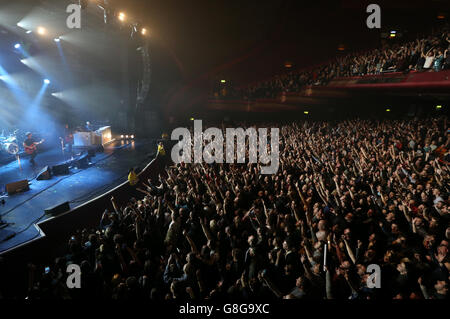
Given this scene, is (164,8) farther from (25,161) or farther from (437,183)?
(437,183)

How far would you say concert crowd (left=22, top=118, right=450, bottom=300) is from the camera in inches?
98.9

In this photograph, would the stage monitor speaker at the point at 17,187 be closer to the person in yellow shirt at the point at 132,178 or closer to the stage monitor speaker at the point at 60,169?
the stage monitor speaker at the point at 60,169

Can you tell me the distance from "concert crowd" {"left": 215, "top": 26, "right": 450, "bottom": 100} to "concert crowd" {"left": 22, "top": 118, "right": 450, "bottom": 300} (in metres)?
4.18

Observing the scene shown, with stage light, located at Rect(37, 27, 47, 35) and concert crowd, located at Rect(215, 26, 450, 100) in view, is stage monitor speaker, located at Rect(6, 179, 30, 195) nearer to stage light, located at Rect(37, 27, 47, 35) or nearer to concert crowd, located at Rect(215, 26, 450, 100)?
stage light, located at Rect(37, 27, 47, 35)

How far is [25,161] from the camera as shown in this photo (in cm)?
1078

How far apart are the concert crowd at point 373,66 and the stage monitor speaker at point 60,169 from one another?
880cm

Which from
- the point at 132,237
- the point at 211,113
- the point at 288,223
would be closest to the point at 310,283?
the point at 288,223

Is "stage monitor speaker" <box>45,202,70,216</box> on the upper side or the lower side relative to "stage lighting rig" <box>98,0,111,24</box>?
lower

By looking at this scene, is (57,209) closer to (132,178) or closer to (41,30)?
(132,178)

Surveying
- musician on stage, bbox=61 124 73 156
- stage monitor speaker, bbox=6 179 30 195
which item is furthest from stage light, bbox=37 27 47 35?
stage monitor speaker, bbox=6 179 30 195

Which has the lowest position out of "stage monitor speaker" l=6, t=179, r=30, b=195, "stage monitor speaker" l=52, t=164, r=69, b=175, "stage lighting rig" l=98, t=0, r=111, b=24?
"stage monitor speaker" l=6, t=179, r=30, b=195

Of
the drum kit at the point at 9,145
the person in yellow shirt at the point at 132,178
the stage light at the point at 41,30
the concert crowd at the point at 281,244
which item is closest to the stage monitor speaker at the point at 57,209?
the concert crowd at the point at 281,244

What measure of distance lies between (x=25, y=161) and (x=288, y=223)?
446 inches
